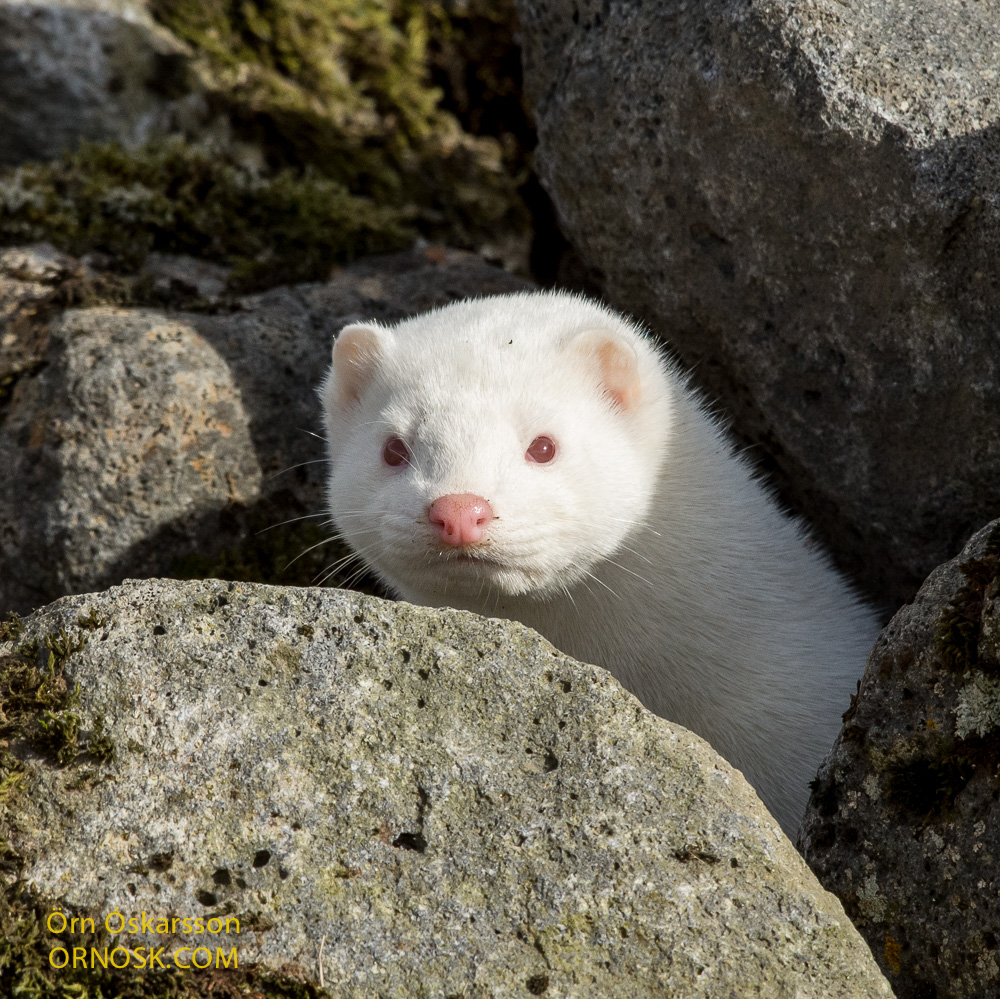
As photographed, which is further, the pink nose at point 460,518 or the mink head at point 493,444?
the mink head at point 493,444

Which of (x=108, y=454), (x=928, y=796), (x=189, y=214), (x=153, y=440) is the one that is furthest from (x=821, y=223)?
(x=189, y=214)

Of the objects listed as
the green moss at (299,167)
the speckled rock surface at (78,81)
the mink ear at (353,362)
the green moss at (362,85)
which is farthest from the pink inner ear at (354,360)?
the speckled rock surface at (78,81)

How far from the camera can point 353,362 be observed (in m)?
5.55

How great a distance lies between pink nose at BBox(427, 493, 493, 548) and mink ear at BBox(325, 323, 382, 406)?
1334 millimetres

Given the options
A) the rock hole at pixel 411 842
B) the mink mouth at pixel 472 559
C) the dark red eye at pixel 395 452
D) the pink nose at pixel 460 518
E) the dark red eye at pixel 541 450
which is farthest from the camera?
the dark red eye at pixel 395 452

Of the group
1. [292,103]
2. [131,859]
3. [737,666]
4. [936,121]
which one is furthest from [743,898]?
[292,103]

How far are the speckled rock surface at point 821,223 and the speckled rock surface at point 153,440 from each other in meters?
2.13

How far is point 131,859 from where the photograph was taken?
10.3 feet

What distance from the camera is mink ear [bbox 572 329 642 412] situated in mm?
5168

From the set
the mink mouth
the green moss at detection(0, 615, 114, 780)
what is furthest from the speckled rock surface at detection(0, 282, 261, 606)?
the green moss at detection(0, 615, 114, 780)

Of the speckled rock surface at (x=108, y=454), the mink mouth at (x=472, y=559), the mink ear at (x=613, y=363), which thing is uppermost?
the mink ear at (x=613, y=363)

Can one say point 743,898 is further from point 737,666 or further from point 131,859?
point 737,666

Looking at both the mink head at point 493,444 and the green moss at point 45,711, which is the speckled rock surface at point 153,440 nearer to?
the mink head at point 493,444

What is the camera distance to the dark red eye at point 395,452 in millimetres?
5000
